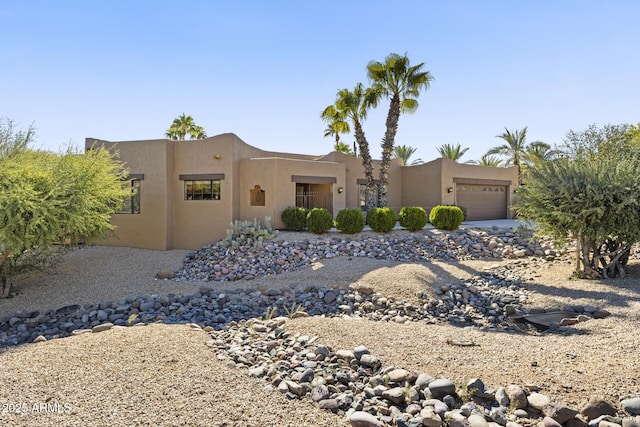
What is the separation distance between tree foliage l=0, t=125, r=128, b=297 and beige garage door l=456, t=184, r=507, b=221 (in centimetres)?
1847

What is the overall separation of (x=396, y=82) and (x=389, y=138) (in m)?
2.53

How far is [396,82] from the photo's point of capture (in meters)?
19.8

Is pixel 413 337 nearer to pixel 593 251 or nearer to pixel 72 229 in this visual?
pixel 593 251

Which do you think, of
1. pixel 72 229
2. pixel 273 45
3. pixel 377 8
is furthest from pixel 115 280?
pixel 377 8

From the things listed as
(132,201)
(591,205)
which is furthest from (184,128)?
(591,205)

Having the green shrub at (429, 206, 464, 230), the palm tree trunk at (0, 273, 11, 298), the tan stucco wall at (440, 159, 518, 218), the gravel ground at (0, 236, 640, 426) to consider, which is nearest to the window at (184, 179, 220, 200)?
the palm tree trunk at (0, 273, 11, 298)

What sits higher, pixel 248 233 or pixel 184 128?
pixel 184 128

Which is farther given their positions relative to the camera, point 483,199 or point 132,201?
point 483,199

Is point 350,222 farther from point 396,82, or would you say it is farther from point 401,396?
point 401,396

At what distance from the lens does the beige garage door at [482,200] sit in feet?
82.8

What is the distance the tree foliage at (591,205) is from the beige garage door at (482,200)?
485 inches

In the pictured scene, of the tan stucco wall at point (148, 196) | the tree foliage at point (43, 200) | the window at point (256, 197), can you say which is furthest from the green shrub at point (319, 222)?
the tree foliage at point (43, 200)

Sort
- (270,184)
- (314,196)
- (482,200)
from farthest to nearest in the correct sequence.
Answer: (482,200), (314,196), (270,184)

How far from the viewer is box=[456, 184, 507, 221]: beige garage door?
25234 mm
